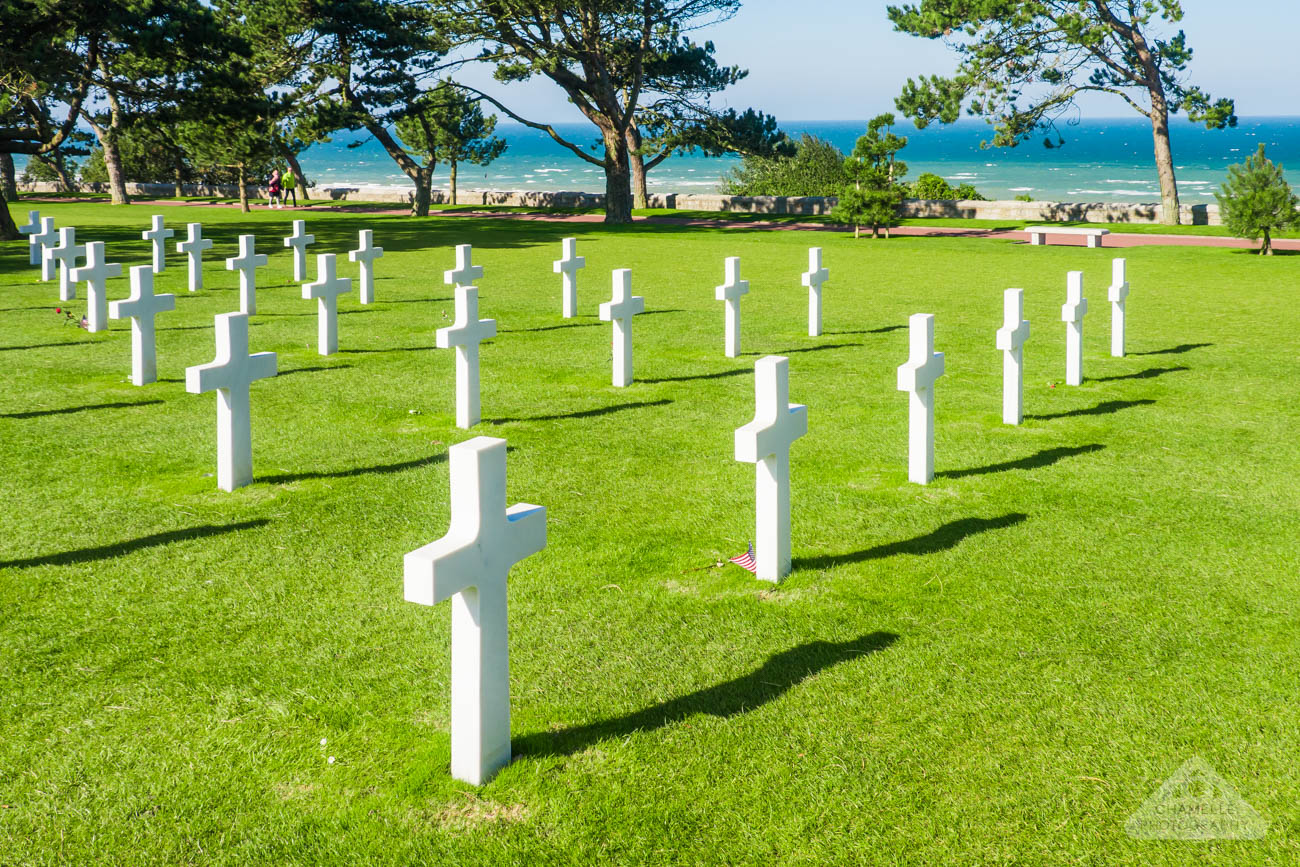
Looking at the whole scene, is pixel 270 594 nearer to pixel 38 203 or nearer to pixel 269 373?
pixel 269 373

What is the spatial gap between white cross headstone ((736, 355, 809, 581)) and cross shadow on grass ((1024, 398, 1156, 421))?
435cm

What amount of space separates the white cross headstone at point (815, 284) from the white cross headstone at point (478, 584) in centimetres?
945

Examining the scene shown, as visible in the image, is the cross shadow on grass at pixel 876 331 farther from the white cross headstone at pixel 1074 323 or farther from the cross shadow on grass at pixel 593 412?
the cross shadow on grass at pixel 593 412

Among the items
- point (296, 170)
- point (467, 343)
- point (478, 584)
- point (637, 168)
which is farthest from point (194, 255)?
point (637, 168)

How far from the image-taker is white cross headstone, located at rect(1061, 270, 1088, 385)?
9.96 m

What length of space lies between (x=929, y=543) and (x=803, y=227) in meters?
28.3

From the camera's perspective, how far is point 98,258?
1245 cm

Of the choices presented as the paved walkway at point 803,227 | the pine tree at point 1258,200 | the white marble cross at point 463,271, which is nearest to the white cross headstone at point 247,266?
the white marble cross at point 463,271

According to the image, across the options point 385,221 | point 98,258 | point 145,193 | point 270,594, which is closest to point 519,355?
point 98,258

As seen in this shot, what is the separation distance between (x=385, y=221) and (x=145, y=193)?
63.0 ft

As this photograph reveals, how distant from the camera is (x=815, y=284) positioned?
1321 centimetres

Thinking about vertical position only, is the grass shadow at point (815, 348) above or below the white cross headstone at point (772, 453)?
above

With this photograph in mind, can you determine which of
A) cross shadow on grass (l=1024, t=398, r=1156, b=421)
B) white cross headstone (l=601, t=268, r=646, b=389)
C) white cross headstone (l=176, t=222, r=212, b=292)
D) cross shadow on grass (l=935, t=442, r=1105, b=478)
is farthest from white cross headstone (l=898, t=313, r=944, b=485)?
white cross headstone (l=176, t=222, r=212, b=292)

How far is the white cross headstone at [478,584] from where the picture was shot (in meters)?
3.59
